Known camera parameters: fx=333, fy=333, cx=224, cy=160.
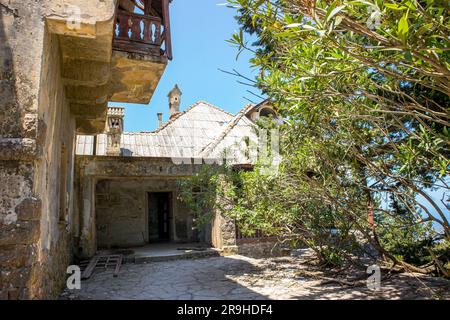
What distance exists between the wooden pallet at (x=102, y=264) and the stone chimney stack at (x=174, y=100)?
1070 centimetres

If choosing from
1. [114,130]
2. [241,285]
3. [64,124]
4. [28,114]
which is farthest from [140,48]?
[114,130]

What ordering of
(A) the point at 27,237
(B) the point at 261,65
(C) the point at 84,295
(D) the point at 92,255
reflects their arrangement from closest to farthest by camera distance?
(A) the point at 27,237 < (B) the point at 261,65 < (C) the point at 84,295 < (D) the point at 92,255

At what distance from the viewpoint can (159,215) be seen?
1429 centimetres

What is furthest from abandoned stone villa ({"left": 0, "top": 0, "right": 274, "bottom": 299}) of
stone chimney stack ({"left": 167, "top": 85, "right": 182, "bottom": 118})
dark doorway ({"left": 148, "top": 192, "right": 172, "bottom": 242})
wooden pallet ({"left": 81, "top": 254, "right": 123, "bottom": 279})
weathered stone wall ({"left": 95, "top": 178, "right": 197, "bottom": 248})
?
stone chimney stack ({"left": 167, "top": 85, "right": 182, "bottom": 118})

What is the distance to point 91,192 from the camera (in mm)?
9461

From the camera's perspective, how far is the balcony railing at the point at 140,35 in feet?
17.0

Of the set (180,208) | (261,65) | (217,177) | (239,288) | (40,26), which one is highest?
(40,26)

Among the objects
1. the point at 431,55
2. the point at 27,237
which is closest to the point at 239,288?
the point at 27,237

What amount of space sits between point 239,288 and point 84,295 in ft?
8.37

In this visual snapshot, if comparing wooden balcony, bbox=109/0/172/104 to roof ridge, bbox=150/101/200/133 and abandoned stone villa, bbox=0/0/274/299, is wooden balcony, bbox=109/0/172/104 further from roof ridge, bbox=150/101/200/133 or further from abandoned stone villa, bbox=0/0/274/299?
roof ridge, bbox=150/101/200/133

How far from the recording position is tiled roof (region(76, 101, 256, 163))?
10633mm

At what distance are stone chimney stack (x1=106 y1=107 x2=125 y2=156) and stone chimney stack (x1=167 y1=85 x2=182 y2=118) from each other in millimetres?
7635

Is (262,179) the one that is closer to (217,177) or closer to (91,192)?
(217,177)

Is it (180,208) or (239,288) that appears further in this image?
(180,208)
